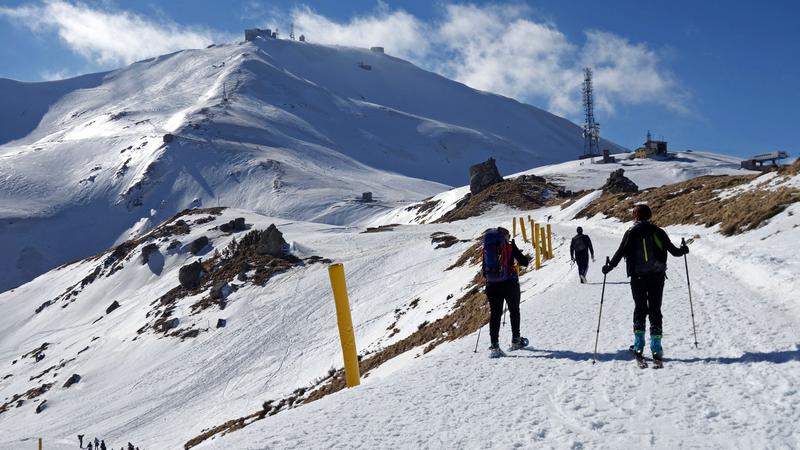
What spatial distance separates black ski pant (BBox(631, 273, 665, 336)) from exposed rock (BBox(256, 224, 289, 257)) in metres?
47.1

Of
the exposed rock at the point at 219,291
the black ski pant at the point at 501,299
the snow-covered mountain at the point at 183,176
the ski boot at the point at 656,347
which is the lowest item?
the exposed rock at the point at 219,291

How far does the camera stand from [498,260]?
10.3m

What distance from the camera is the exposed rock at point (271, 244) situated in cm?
5462

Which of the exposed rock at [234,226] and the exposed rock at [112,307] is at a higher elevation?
the exposed rock at [234,226]

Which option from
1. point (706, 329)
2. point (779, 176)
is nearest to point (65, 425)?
point (706, 329)

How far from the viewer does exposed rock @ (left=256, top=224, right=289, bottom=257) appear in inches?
2151

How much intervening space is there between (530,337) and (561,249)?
52.5 ft

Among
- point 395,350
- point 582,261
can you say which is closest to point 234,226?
point 395,350

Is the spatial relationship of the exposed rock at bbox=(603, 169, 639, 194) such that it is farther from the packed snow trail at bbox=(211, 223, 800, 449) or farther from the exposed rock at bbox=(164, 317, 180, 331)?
the packed snow trail at bbox=(211, 223, 800, 449)

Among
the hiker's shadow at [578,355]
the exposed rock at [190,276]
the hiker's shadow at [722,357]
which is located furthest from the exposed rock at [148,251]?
the hiker's shadow at [722,357]

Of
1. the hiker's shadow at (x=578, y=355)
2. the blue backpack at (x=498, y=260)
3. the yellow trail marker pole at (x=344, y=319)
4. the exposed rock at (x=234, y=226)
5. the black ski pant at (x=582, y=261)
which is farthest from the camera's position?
the exposed rock at (x=234, y=226)

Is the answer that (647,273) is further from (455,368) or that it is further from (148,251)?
(148,251)

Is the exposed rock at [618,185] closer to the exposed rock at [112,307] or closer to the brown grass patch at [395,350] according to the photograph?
the brown grass patch at [395,350]

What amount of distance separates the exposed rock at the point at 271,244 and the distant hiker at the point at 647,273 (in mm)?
47117
